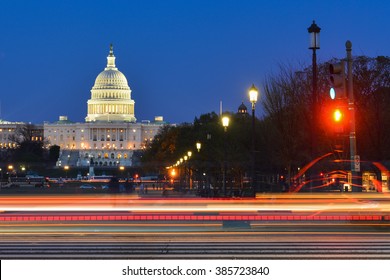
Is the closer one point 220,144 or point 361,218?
point 361,218

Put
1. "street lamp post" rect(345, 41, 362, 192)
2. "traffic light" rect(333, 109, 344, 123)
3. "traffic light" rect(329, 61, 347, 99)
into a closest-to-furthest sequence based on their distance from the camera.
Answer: "traffic light" rect(329, 61, 347, 99) < "traffic light" rect(333, 109, 344, 123) < "street lamp post" rect(345, 41, 362, 192)

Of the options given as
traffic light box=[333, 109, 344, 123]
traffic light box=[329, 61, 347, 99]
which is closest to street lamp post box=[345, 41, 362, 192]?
traffic light box=[333, 109, 344, 123]

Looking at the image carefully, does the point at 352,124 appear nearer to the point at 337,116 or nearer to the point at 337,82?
the point at 337,116

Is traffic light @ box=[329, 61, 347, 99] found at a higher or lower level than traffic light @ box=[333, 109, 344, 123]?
higher

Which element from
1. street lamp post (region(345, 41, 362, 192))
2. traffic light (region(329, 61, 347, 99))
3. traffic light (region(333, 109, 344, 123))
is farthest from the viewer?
street lamp post (region(345, 41, 362, 192))

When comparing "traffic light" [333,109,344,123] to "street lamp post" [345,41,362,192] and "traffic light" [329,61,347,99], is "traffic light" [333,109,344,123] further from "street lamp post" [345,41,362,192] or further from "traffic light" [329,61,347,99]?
"street lamp post" [345,41,362,192]

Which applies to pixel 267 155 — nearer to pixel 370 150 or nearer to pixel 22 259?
pixel 370 150

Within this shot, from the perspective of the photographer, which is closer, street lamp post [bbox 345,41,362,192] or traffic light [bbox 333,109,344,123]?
traffic light [bbox 333,109,344,123]

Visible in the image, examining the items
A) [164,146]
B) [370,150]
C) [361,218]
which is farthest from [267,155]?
[164,146]

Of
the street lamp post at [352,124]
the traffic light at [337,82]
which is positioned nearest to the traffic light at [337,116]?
the traffic light at [337,82]

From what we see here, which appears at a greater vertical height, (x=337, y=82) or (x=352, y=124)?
(x=337, y=82)

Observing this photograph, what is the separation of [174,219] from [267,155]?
40778mm

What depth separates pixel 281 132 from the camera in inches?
2392

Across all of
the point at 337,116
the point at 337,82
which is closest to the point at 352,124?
the point at 337,116
